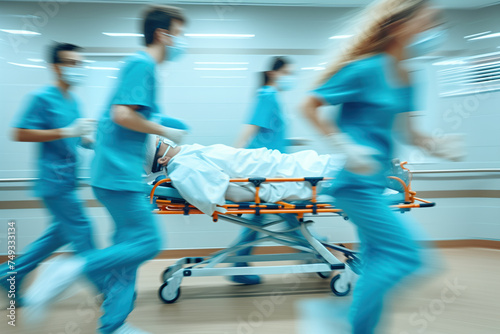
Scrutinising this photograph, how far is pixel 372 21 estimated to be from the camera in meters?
1.36

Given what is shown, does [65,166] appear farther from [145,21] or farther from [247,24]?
[247,24]

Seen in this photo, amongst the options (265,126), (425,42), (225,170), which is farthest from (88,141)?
(425,42)

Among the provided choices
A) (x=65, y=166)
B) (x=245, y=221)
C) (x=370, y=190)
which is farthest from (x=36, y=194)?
(x=370, y=190)

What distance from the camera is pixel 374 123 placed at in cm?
136

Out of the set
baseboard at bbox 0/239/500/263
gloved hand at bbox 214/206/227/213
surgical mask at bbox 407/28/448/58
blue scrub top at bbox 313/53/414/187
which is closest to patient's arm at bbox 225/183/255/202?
gloved hand at bbox 214/206/227/213

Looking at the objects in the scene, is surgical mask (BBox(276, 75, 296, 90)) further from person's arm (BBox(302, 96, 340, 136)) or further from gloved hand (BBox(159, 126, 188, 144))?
person's arm (BBox(302, 96, 340, 136))

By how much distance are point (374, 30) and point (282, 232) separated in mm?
1579

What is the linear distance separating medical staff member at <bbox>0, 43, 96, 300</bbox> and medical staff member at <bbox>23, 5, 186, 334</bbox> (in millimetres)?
547

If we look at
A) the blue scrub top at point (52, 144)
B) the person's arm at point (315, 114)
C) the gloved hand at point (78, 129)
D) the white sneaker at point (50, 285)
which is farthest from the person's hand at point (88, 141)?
the person's arm at point (315, 114)

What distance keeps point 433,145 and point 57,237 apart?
1954mm

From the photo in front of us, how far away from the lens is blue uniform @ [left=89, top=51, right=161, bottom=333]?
1560 mm

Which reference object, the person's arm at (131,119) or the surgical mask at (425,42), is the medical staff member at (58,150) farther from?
the surgical mask at (425,42)

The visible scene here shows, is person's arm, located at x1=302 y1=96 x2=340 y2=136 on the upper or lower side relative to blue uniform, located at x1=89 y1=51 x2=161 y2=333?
upper

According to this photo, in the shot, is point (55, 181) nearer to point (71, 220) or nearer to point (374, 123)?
point (71, 220)
